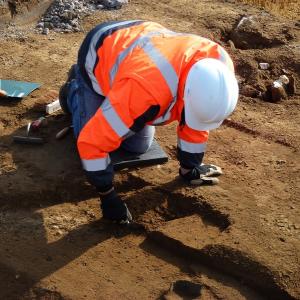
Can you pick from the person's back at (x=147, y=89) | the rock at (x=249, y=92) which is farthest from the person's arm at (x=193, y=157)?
the rock at (x=249, y=92)

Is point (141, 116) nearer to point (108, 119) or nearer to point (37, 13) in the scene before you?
point (108, 119)

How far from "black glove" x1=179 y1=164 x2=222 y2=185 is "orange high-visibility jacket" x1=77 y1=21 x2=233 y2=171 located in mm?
724

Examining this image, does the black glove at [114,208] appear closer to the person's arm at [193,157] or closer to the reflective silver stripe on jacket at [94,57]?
the person's arm at [193,157]

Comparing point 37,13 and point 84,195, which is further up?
point 37,13

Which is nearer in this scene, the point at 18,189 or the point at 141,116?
the point at 141,116

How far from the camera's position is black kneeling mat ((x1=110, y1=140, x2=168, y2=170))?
14.1 ft

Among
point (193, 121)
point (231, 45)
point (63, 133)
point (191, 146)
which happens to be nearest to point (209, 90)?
point (193, 121)

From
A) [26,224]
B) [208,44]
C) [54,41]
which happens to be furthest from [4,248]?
[54,41]

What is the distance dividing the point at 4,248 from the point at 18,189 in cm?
58

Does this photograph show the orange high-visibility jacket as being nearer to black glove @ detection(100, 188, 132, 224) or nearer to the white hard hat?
the white hard hat

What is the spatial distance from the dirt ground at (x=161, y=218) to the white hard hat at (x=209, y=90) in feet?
3.15

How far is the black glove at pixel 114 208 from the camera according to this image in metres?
3.59

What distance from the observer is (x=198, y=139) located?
12.5 ft

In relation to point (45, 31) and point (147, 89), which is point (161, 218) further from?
point (45, 31)
